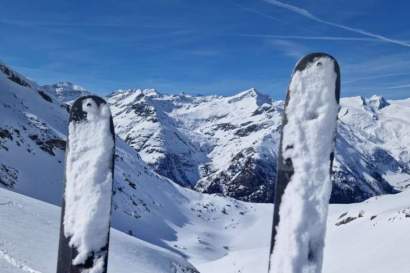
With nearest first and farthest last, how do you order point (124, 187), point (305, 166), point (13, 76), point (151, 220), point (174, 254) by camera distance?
1. point (305, 166)
2. point (174, 254)
3. point (151, 220)
4. point (124, 187)
5. point (13, 76)

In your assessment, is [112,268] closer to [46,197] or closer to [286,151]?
[286,151]

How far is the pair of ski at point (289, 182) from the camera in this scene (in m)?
5.43

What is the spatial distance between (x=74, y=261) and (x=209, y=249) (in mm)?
65814

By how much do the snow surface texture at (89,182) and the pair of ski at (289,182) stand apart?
1cm

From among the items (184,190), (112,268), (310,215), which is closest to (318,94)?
(310,215)

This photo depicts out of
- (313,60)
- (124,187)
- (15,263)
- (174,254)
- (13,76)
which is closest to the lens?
(313,60)

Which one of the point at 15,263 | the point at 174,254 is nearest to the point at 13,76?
the point at 174,254

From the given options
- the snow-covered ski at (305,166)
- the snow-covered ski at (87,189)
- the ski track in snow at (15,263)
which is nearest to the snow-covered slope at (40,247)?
the ski track in snow at (15,263)

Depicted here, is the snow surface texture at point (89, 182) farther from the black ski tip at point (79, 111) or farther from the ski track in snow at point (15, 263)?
the ski track in snow at point (15, 263)

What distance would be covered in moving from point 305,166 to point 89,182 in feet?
7.44

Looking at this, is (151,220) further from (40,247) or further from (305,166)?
(305,166)

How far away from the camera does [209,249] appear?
70.6 m

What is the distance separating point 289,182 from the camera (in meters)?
5.57

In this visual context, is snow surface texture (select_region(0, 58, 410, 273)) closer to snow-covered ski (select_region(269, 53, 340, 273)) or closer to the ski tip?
snow-covered ski (select_region(269, 53, 340, 273))
